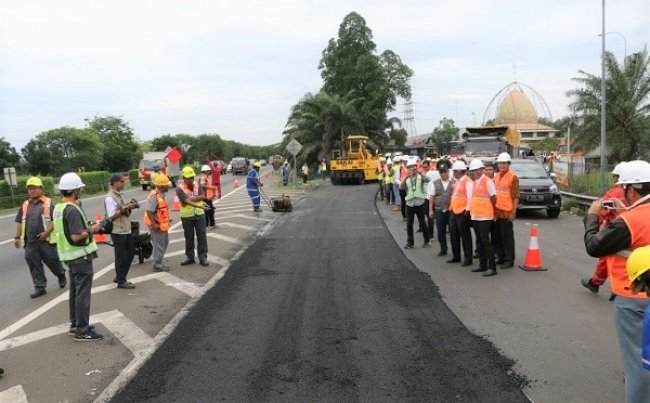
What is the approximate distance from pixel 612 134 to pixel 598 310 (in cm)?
1989

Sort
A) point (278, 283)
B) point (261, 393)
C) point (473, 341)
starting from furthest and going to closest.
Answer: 1. point (278, 283)
2. point (473, 341)
3. point (261, 393)

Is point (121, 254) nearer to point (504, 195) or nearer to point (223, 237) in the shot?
point (223, 237)

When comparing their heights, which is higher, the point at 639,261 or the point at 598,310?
the point at 639,261

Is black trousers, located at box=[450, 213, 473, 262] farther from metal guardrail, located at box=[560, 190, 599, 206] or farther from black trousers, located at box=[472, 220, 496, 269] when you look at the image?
metal guardrail, located at box=[560, 190, 599, 206]

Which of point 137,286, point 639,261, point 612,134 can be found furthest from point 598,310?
point 612,134

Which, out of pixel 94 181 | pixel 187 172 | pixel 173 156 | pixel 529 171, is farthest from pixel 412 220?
pixel 94 181

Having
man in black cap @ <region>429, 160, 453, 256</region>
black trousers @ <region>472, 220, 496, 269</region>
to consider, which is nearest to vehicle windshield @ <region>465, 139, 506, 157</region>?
man in black cap @ <region>429, 160, 453, 256</region>

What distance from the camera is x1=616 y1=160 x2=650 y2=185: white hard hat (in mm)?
3402

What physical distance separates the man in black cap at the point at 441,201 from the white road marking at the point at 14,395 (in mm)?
7054

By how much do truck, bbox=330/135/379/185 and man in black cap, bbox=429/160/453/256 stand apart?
21.0m

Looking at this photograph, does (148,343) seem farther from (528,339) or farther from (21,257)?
(21,257)

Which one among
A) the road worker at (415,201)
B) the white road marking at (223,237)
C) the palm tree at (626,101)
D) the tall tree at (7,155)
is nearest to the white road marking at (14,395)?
the road worker at (415,201)

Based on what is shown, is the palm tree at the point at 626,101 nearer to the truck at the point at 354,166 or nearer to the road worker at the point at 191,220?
the truck at the point at 354,166

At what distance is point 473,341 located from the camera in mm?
5246
